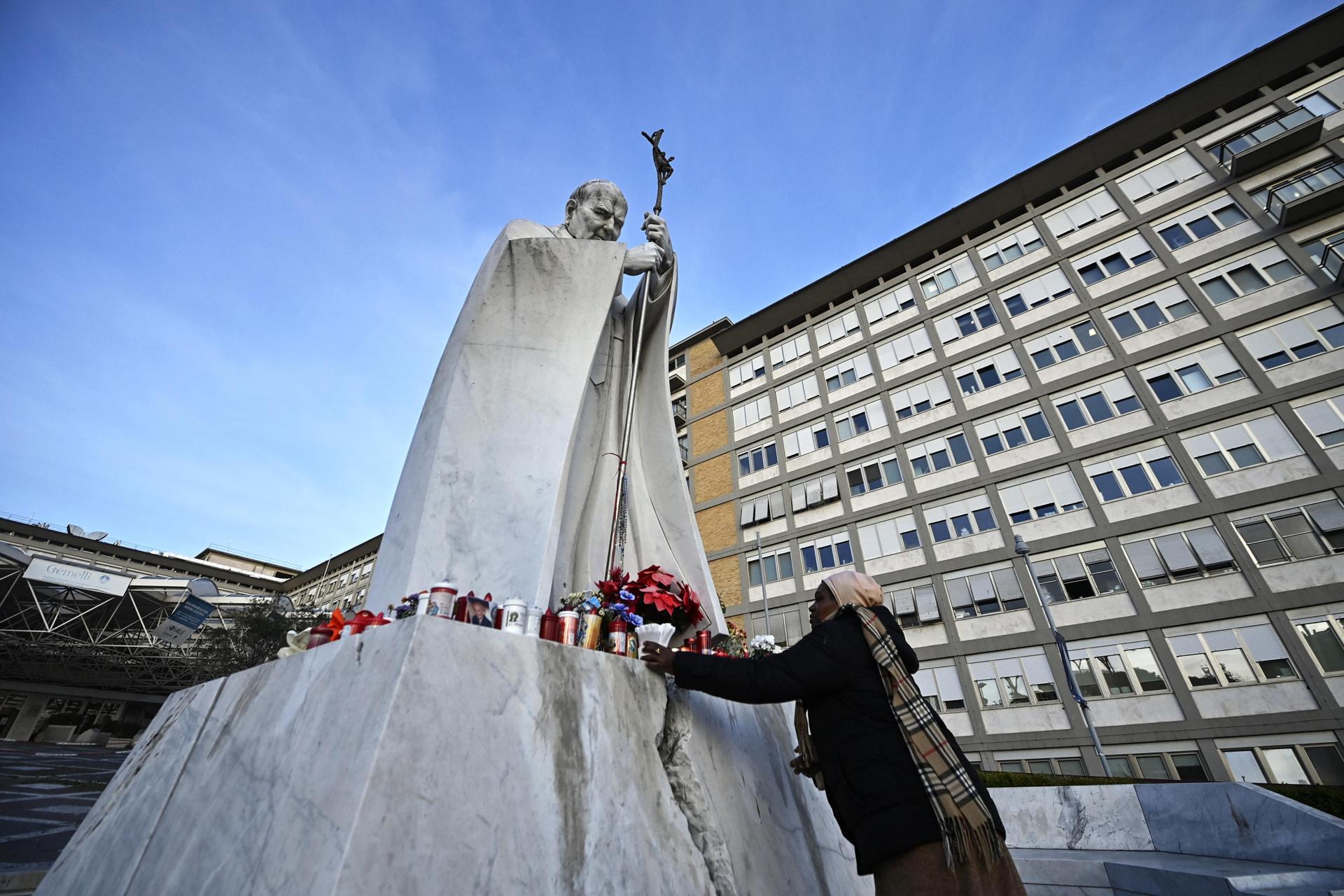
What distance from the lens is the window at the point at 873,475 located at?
2367 centimetres

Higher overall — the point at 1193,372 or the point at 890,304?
the point at 890,304

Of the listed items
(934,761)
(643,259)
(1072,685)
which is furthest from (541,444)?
(1072,685)

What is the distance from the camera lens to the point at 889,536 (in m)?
22.7

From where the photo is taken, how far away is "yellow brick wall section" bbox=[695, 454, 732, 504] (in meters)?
29.0

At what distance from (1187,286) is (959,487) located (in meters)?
9.78

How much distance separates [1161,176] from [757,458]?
61.8 ft

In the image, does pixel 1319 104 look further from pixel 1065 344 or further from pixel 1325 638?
pixel 1325 638

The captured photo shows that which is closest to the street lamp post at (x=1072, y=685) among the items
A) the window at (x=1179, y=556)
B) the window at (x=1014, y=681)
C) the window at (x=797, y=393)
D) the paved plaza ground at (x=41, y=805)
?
the window at (x=1014, y=681)

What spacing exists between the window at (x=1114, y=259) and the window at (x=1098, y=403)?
4.50m

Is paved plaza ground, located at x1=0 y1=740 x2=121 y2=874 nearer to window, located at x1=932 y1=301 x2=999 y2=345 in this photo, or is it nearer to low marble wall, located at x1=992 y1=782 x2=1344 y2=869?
low marble wall, located at x1=992 y1=782 x2=1344 y2=869

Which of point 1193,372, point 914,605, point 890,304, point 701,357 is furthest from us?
point 701,357

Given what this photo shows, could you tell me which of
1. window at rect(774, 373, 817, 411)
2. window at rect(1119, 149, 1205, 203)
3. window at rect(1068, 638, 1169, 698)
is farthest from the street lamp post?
window at rect(1119, 149, 1205, 203)

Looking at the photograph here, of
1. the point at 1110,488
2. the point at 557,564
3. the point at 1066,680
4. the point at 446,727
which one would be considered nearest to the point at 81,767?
the point at 557,564

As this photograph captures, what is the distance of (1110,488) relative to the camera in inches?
747
